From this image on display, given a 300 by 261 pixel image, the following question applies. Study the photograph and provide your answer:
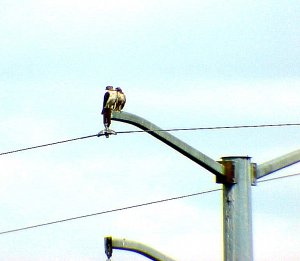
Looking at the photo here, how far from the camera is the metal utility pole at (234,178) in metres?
9.14

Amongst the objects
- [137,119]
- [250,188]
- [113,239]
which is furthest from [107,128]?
[250,188]

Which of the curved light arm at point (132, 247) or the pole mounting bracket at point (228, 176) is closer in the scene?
the pole mounting bracket at point (228, 176)

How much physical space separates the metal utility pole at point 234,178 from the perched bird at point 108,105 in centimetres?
14

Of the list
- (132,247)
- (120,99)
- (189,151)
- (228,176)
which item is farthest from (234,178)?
(120,99)

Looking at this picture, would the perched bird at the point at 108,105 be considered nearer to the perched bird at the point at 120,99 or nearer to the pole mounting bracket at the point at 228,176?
the perched bird at the point at 120,99

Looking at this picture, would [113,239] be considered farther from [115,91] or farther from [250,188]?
→ [115,91]

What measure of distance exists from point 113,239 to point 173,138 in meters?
1.50

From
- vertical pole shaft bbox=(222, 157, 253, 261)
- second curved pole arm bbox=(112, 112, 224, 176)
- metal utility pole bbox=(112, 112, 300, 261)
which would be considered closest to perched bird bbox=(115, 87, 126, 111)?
metal utility pole bbox=(112, 112, 300, 261)

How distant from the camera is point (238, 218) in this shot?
920 cm

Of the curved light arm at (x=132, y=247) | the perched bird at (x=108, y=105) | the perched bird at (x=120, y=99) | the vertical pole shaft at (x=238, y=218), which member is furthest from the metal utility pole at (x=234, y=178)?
the curved light arm at (x=132, y=247)

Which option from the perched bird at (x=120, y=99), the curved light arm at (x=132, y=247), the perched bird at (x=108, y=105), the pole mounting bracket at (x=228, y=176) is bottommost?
the curved light arm at (x=132, y=247)

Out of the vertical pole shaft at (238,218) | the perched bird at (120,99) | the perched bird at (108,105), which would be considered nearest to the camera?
the vertical pole shaft at (238,218)

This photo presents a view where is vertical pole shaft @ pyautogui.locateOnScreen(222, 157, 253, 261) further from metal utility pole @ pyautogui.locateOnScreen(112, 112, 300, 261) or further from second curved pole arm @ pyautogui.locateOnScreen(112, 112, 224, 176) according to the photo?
second curved pole arm @ pyautogui.locateOnScreen(112, 112, 224, 176)

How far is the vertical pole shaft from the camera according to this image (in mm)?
9094
